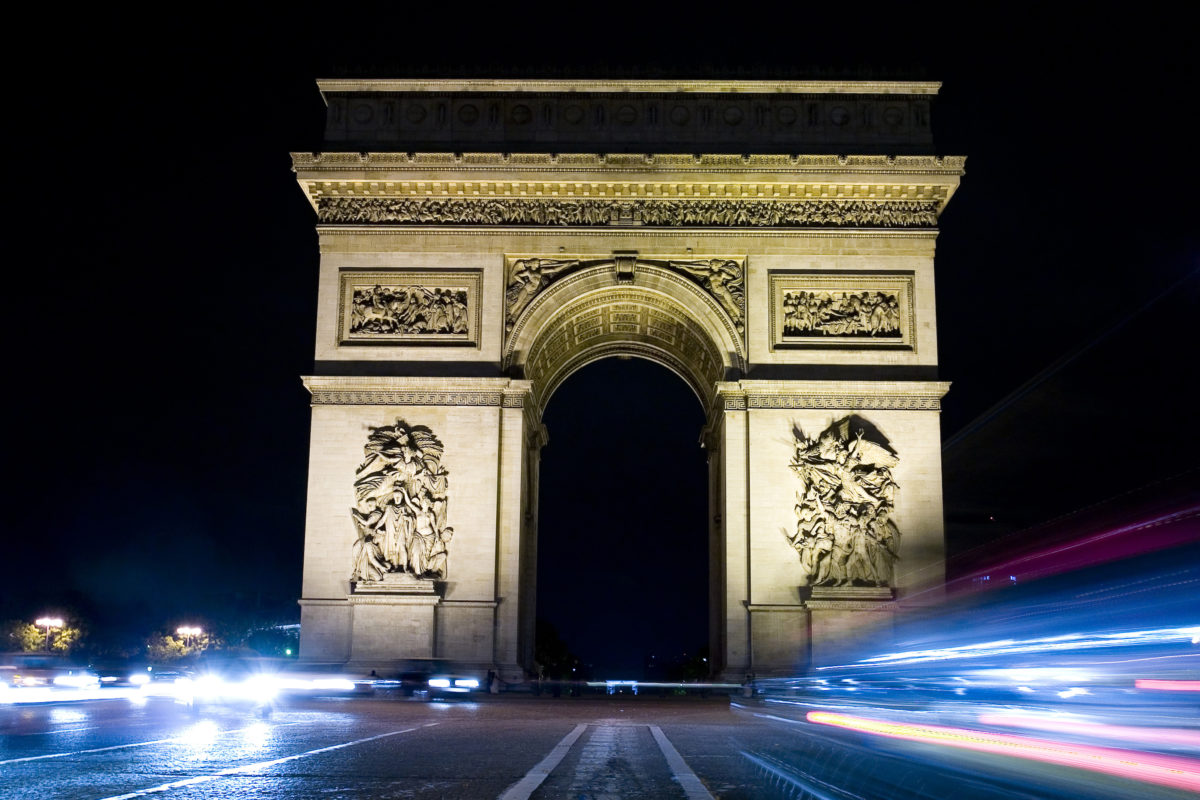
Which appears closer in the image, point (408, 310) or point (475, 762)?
point (475, 762)

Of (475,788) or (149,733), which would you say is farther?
(149,733)

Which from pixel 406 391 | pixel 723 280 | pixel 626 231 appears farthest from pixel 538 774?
pixel 626 231

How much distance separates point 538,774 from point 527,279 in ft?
81.1

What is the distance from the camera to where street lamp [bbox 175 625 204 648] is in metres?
93.7

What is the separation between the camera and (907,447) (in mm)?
33781

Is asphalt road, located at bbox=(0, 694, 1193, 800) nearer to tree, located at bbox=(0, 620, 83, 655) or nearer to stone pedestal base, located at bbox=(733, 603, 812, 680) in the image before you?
stone pedestal base, located at bbox=(733, 603, 812, 680)

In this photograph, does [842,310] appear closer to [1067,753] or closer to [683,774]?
[683,774]

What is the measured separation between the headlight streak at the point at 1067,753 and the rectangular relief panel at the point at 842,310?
24.5m

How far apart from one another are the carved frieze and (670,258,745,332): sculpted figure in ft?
3.23

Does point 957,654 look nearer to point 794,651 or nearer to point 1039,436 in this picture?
point 1039,436

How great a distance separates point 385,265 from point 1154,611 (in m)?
30.2

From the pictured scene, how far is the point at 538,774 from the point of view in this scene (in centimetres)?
1119

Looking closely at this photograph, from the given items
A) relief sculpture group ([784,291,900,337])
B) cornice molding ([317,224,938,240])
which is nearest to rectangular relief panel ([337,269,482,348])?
cornice molding ([317,224,938,240])

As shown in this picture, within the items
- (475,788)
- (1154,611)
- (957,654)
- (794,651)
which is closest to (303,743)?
(475,788)
